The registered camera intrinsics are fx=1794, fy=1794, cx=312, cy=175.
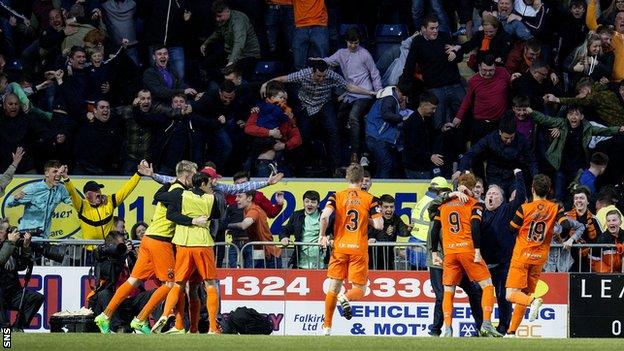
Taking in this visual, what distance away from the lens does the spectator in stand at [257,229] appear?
24.2 meters

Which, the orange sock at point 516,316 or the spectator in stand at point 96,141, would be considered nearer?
the orange sock at point 516,316

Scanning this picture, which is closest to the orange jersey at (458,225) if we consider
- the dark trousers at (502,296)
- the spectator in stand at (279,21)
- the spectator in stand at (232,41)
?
the dark trousers at (502,296)

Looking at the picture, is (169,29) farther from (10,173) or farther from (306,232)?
(306,232)

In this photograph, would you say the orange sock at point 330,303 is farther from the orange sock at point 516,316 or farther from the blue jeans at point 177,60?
the blue jeans at point 177,60

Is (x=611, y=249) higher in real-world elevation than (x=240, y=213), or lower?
lower

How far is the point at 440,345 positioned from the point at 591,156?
7.43 metres

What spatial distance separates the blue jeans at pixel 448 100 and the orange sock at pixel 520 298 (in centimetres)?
610

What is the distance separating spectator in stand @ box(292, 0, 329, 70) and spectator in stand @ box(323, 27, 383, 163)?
1.71 feet

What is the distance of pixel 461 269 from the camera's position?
71.5 ft

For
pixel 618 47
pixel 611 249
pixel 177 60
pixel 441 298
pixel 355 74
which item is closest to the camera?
pixel 441 298

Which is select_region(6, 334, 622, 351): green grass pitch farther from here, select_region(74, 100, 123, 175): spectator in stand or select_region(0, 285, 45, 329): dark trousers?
Result: select_region(74, 100, 123, 175): spectator in stand

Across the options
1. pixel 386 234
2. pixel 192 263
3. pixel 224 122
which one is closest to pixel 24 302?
pixel 192 263

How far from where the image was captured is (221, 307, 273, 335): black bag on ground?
2298cm

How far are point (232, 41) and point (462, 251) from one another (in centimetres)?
778
